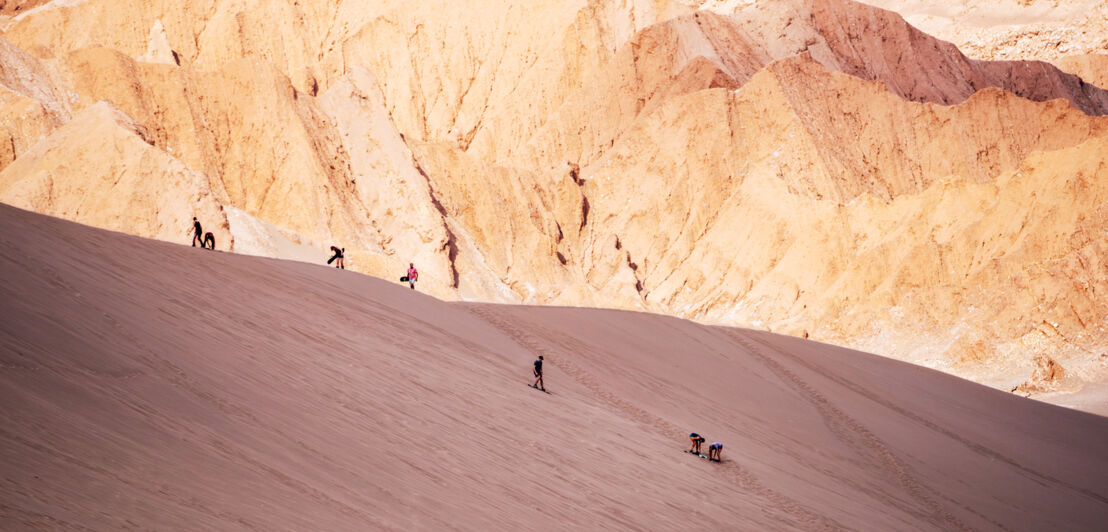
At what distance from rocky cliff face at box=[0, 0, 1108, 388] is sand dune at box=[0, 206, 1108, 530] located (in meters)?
24.4

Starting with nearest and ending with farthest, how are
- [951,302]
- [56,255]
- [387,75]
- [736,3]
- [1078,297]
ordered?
[56,255] < [1078,297] < [951,302] < [387,75] < [736,3]

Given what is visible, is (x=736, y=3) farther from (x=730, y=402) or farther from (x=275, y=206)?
(x=730, y=402)

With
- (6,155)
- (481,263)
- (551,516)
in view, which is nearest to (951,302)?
(481,263)

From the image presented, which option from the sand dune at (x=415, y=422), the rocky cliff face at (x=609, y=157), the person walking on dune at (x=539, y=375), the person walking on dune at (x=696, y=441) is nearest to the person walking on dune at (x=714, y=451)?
the person walking on dune at (x=696, y=441)

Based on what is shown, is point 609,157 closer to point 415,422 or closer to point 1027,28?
point 1027,28

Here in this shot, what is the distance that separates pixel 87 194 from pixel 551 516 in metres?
35.1

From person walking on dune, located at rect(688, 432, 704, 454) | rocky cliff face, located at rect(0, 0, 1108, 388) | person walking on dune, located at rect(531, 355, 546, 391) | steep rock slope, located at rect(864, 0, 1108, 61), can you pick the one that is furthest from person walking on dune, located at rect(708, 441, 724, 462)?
steep rock slope, located at rect(864, 0, 1108, 61)

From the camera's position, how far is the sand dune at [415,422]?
8.07 m

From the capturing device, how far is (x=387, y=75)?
75375 mm

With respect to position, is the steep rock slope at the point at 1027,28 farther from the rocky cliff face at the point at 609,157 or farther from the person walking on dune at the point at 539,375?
the person walking on dune at the point at 539,375

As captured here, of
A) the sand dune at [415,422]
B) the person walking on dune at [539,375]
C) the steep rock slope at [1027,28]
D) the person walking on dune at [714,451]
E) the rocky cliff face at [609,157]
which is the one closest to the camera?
the sand dune at [415,422]

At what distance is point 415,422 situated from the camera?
39.8 ft

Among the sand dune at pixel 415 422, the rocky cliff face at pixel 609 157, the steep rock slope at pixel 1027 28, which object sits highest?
the steep rock slope at pixel 1027 28

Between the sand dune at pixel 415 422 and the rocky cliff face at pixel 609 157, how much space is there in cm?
2437
